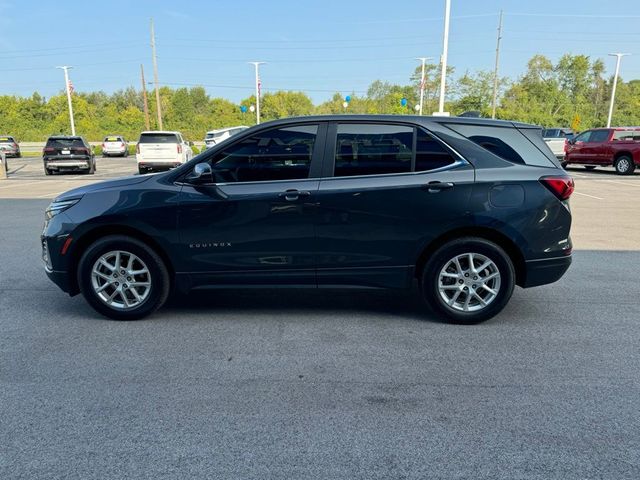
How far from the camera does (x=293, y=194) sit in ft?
14.6

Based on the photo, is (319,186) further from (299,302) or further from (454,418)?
(454,418)

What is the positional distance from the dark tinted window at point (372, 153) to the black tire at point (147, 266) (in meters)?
1.82

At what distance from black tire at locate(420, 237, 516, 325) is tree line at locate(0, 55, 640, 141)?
53.4 m

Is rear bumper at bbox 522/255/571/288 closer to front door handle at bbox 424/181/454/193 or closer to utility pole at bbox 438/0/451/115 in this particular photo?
front door handle at bbox 424/181/454/193

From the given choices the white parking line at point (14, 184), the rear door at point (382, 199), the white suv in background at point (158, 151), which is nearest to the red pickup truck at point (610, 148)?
the white suv in background at point (158, 151)

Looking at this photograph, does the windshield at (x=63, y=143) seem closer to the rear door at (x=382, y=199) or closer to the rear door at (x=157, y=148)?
the rear door at (x=157, y=148)

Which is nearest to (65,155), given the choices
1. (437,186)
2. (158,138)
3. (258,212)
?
(158,138)

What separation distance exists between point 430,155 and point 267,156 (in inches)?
56.9

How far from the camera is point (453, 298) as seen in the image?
459 centimetres

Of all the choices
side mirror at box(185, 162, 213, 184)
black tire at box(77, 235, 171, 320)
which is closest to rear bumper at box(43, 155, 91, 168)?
black tire at box(77, 235, 171, 320)

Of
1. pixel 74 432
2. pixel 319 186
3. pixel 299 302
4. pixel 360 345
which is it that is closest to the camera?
pixel 74 432

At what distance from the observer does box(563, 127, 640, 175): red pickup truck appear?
20766 millimetres

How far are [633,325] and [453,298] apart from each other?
1624 millimetres

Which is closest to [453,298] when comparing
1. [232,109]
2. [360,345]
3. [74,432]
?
[360,345]
